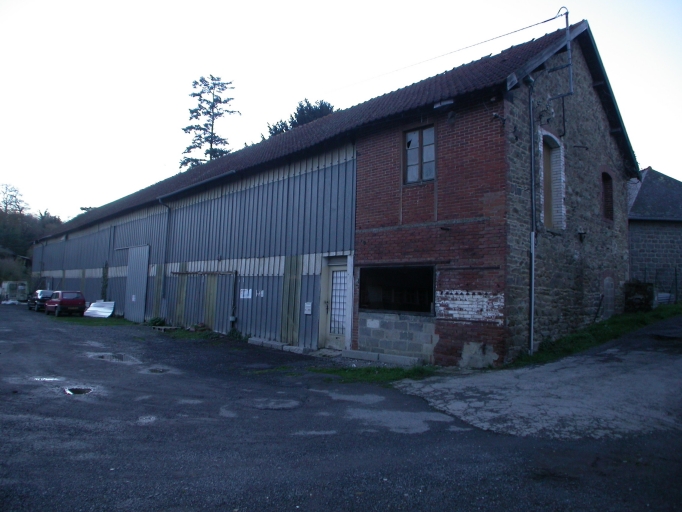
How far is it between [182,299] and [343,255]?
10163 millimetres

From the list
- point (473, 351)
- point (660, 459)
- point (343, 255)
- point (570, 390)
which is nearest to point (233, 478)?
point (660, 459)

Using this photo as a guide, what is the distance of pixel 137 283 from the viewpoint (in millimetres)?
24984

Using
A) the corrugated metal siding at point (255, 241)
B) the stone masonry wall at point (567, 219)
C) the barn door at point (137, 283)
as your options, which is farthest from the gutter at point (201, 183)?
the stone masonry wall at point (567, 219)

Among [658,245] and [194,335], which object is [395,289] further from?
[658,245]

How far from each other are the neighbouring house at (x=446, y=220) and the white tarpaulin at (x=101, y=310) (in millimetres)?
11184

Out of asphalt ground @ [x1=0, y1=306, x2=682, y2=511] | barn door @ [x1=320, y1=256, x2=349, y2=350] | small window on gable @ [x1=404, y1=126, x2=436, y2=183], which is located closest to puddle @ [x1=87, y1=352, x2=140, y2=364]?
asphalt ground @ [x1=0, y1=306, x2=682, y2=511]

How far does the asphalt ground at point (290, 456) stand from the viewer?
13.7 feet

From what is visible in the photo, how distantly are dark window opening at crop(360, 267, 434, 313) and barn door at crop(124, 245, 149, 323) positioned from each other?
15.1 m

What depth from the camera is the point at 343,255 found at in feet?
44.0

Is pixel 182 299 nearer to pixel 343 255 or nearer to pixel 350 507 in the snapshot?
pixel 343 255

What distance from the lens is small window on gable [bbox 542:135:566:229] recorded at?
12.4 meters

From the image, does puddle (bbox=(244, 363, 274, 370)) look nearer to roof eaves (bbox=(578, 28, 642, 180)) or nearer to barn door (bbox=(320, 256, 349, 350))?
barn door (bbox=(320, 256, 349, 350))

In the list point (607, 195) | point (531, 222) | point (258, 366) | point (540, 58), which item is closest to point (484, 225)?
point (531, 222)

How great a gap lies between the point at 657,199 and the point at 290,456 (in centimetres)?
2184
